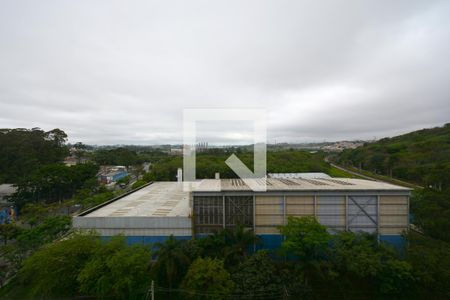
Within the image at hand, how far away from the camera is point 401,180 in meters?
44.3

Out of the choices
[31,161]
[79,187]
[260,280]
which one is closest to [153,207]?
[260,280]

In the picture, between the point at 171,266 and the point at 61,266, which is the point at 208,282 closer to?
the point at 171,266

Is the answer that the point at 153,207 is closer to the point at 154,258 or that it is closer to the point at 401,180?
the point at 154,258

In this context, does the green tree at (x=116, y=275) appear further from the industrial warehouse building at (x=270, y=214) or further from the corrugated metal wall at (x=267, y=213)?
the corrugated metal wall at (x=267, y=213)

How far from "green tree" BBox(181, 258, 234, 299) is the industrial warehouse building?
522cm

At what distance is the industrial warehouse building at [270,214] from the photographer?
50.1 ft

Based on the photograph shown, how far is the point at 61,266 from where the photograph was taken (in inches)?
419

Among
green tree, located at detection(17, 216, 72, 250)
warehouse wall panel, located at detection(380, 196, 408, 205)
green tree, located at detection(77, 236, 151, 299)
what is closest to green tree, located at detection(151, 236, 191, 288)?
green tree, located at detection(77, 236, 151, 299)

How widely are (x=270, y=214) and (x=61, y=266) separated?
1193cm

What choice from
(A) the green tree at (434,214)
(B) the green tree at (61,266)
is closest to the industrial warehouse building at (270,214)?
(A) the green tree at (434,214)

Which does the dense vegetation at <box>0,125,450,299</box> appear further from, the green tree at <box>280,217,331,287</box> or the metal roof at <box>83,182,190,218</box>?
the metal roof at <box>83,182,190,218</box>

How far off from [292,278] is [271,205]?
212 inches

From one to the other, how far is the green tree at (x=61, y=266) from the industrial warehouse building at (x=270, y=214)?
13.5 feet

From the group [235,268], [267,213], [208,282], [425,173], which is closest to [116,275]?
[208,282]
